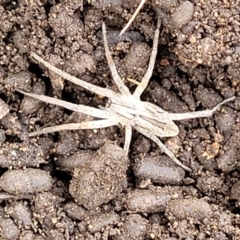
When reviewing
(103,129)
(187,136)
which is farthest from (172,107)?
(103,129)

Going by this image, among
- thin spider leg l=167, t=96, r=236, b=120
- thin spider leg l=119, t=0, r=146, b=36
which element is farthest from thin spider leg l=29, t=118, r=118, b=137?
thin spider leg l=119, t=0, r=146, b=36

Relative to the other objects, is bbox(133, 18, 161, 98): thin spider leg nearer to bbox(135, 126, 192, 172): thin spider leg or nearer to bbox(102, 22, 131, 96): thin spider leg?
bbox(102, 22, 131, 96): thin spider leg

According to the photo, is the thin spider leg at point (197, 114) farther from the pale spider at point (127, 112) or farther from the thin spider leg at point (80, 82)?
the thin spider leg at point (80, 82)

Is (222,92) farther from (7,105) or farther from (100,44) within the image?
(7,105)

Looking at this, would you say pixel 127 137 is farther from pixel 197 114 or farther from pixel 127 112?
pixel 197 114

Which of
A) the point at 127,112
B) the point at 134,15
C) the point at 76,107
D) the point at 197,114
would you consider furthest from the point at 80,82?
the point at 197,114

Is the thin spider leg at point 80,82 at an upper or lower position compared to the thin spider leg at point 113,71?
lower

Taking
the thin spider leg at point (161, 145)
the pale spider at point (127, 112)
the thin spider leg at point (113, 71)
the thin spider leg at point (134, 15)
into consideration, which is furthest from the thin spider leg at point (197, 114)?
the thin spider leg at point (134, 15)

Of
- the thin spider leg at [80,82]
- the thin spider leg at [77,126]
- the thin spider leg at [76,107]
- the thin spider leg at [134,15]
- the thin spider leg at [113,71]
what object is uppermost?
the thin spider leg at [134,15]
